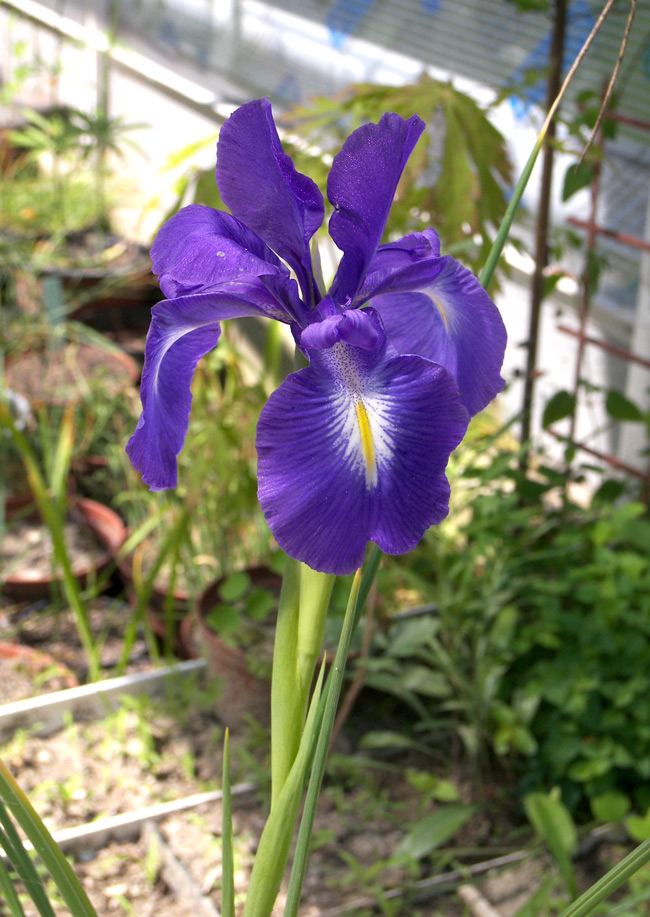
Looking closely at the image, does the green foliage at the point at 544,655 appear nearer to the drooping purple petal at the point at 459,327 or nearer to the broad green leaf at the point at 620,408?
the broad green leaf at the point at 620,408

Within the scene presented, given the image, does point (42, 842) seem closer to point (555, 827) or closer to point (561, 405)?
point (555, 827)

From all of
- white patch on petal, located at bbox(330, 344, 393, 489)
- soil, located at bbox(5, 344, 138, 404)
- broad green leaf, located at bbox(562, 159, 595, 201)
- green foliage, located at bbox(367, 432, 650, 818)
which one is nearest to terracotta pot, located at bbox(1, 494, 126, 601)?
soil, located at bbox(5, 344, 138, 404)

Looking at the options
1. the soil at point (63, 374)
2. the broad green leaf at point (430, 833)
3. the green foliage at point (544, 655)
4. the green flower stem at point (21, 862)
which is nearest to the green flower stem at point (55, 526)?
the green foliage at point (544, 655)

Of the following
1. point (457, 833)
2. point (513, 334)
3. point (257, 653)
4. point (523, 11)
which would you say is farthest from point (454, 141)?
point (513, 334)

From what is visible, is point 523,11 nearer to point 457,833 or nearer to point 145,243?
point 457,833

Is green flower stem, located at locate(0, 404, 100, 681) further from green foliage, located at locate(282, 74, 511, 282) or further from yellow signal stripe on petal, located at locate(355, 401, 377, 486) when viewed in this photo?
yellow signal stripe on petal, located at locate(355, 401, 377, 486)

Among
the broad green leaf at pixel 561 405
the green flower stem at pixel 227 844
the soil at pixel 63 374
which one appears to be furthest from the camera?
the soil at pixel 63 374
